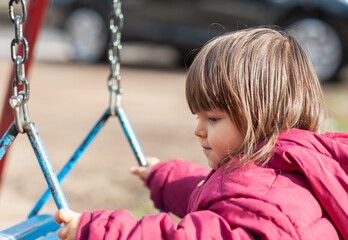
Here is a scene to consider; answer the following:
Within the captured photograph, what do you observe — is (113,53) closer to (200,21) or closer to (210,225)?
(210,225)

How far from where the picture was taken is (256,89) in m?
1.64

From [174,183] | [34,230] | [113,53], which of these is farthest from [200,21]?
[34,230]

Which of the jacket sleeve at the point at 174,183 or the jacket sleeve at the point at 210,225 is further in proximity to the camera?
the jacket sleeve at the point at 174,183

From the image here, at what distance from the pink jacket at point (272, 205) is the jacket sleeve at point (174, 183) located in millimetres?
482

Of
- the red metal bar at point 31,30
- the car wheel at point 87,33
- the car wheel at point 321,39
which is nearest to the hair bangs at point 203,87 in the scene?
the red metal bar at point 31,30

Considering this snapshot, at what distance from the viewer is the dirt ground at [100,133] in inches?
138

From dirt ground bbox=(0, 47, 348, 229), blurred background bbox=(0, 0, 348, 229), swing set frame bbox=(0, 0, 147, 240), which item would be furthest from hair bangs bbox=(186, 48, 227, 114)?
blurred background bbox=(0, 0, 348, 229)

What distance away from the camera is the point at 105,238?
4.95 feet

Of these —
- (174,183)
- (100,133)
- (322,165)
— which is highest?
(322,165)

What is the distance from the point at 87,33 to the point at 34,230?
643 centimetres

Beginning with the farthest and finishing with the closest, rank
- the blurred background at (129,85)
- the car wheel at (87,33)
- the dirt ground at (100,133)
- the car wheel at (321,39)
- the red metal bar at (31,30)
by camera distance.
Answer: the car wheel at (87,33) < the car wheel at (321,39) < the blurred background at (129,85) < the dirt ground at (100,133) < the red metal bar at (31,30)

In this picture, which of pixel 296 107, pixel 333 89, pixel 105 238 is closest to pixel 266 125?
pixel 296 107

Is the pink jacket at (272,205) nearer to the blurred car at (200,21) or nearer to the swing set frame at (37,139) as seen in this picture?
the swing set frame at (37,139)

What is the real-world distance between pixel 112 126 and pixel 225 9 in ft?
8.65
